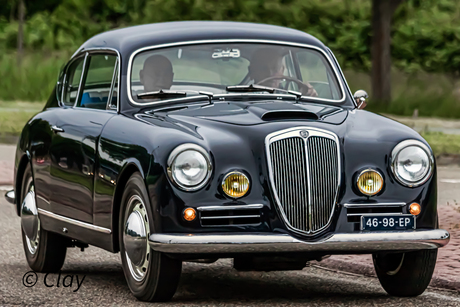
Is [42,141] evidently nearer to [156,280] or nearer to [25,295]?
[25,295]

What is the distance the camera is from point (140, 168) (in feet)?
20.9

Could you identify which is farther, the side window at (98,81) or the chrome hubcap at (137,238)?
the side window at (98,81)

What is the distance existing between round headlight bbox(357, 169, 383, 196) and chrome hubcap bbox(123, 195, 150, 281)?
49.5 inches

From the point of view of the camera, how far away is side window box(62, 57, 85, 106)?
27.8 feet

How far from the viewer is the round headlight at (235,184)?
6.20m

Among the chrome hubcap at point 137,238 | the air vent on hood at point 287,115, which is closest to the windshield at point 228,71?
the air vent on hood at point 287,115

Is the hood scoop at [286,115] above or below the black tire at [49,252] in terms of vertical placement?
above

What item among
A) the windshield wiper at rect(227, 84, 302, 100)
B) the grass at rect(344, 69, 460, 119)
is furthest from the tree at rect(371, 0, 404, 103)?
the windshield wiper at rect(227, 84, 302, 100)

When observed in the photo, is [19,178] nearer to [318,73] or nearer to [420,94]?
[318,73]

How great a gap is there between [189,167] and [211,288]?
142cm

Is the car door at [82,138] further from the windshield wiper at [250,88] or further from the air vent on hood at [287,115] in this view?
the air vent on hood at [287,115]

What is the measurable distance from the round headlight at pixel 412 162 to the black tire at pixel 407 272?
20.1 inches

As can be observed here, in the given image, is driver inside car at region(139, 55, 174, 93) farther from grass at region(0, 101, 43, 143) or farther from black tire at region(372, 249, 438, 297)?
grass at region(0, 101, 43, 143)

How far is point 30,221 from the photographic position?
27.5 feet
